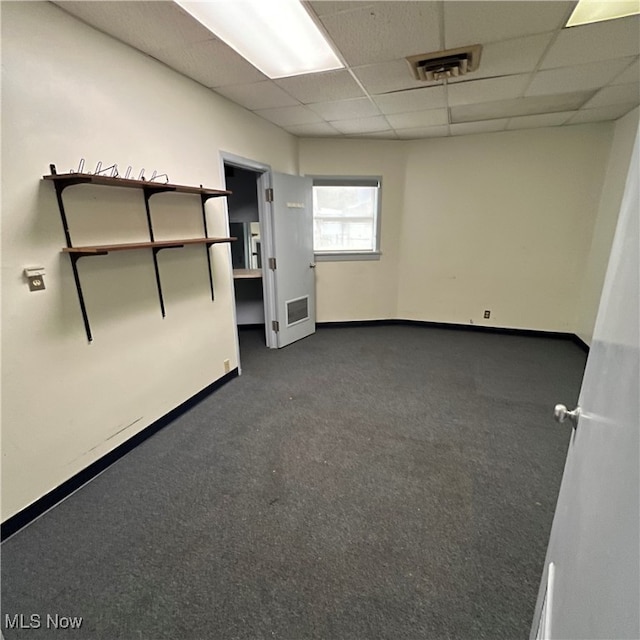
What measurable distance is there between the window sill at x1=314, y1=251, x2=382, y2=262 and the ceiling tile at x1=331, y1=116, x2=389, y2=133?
1472 millimetres

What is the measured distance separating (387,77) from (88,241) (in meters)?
2.31

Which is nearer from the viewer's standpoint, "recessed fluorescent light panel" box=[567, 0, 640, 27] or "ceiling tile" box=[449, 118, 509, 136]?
"recessed fluorescent light panel" box=[567, 0, 640, 27]

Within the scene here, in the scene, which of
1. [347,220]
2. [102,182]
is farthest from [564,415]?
[347,220]

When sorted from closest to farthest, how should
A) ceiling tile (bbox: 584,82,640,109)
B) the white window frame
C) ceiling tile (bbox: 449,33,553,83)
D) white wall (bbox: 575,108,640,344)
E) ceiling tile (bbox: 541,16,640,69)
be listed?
ceiling tile (bbox: 541,16,640,69), ceiling tile (bbox: 449,33,553,83), ceiling tile (bbox: 584,82,640,109), white wall (bbox: 575,108,640,344), the white window frame

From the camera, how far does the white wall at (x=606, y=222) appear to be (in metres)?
3.15

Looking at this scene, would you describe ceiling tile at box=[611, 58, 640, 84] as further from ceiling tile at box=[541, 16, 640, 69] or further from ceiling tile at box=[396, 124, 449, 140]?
Answer: ceiling tile at box=[396, 124, 449, 140]

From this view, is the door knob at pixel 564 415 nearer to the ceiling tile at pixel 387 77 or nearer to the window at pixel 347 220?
the ceiling tile at pixel 387 77

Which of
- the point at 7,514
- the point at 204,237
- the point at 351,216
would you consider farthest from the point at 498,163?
the point at 7,514

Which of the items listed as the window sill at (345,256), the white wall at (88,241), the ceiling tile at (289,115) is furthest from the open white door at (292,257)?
the white wall at (88,241)

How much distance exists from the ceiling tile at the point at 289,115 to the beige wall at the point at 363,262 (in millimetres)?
736

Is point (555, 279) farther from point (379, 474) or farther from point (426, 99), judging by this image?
point (379, 474)

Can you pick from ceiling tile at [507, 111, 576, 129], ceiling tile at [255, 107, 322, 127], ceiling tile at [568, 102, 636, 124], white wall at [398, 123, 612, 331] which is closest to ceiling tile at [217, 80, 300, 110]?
ceiling tile at [255, 107, 322, 127]

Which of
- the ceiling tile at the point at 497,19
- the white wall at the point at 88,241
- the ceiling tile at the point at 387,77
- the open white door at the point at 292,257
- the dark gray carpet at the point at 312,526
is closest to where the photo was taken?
the dark gray carpet at the point at 312,526

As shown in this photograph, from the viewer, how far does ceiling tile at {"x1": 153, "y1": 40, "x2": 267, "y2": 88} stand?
197 centimetres
